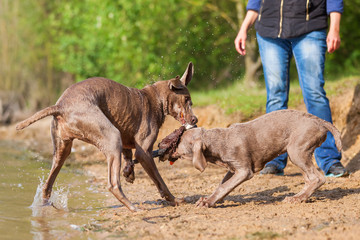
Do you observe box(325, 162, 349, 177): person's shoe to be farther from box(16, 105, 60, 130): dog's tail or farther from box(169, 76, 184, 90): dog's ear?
box(16, 105, 60, 130): dog's tail

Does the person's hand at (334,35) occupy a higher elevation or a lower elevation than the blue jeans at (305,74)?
higher

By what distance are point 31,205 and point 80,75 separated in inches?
401

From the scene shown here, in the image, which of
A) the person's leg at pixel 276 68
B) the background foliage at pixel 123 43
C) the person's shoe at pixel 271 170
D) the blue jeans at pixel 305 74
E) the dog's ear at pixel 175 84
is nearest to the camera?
the dog's ear at pixel 175 84

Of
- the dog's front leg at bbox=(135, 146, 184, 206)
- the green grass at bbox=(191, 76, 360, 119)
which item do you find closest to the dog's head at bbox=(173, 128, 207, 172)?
the dog's front leg at bbox=(135, 146, 184, 206)

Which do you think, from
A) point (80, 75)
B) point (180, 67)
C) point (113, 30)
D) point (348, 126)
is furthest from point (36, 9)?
point (348, 126)

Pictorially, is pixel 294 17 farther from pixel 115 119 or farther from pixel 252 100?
pixel 252 100

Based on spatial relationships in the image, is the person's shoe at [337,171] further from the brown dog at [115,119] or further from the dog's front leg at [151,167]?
the dog's front leg at [151,167]

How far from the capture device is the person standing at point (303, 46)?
6.50 metres

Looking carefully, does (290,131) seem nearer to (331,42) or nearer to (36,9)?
(331,42)

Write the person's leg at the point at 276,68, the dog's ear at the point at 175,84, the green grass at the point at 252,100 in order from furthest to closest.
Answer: the green grass at the point at 252,100
the person's leg at the point at 276,68
the dog's ear at the point at 175,84

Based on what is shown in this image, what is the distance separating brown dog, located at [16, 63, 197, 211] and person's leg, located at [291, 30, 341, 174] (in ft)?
5.21

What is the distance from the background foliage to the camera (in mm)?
13242

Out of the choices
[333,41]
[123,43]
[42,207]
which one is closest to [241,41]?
[333,41]

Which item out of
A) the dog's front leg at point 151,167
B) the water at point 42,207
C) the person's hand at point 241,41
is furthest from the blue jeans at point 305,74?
the water at point 42,207
